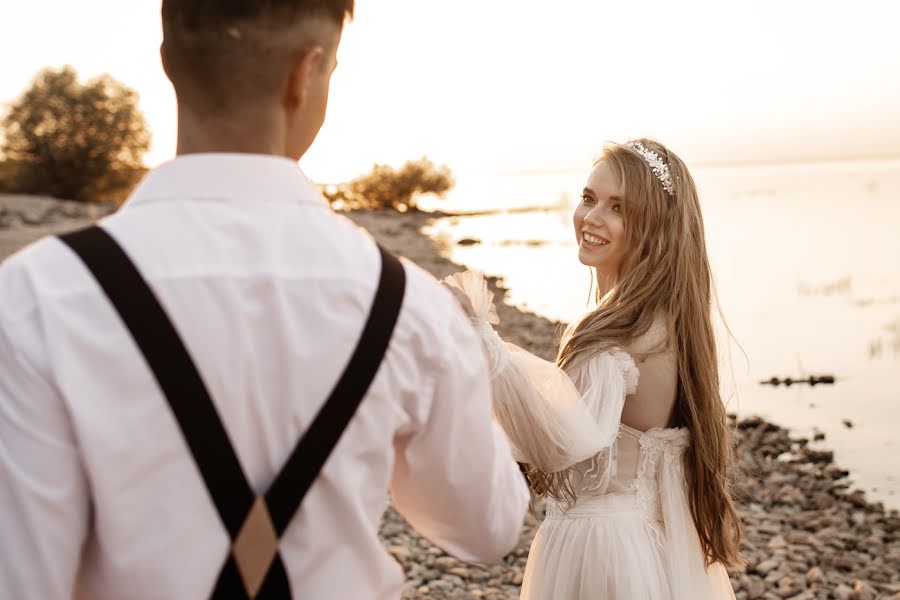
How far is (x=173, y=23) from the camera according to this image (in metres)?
1.46

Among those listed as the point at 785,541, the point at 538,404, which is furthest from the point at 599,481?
the point at 785,541

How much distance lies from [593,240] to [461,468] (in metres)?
1.89

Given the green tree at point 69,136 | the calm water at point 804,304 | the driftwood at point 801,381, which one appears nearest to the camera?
the calm water at point 804,304

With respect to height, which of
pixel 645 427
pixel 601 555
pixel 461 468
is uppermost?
pixel 461 468

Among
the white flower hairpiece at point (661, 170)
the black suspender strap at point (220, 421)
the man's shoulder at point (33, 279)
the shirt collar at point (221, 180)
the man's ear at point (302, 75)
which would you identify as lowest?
the black suspender strap at point (220, 421)

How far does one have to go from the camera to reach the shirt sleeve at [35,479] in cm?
129

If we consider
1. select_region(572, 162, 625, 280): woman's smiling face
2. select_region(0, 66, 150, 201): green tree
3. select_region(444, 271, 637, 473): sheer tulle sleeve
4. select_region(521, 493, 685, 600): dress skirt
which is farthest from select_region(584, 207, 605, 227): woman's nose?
select_region(0, 66, 150, 201): green tree

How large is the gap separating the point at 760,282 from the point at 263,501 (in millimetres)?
22703

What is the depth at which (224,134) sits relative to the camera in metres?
1.48

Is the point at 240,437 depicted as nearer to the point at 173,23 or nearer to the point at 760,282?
the point at 173,23

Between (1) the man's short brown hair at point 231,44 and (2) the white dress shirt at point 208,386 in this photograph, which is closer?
(2) the white dress shirt at point 208,386

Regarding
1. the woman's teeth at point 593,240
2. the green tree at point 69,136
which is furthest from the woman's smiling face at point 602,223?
the green tree at point 69,136

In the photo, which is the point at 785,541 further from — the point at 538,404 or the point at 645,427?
the point at 538,404

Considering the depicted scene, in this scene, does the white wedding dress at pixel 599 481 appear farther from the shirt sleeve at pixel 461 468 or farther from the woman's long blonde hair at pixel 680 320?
the shirt sleeve at pixel 461 468
